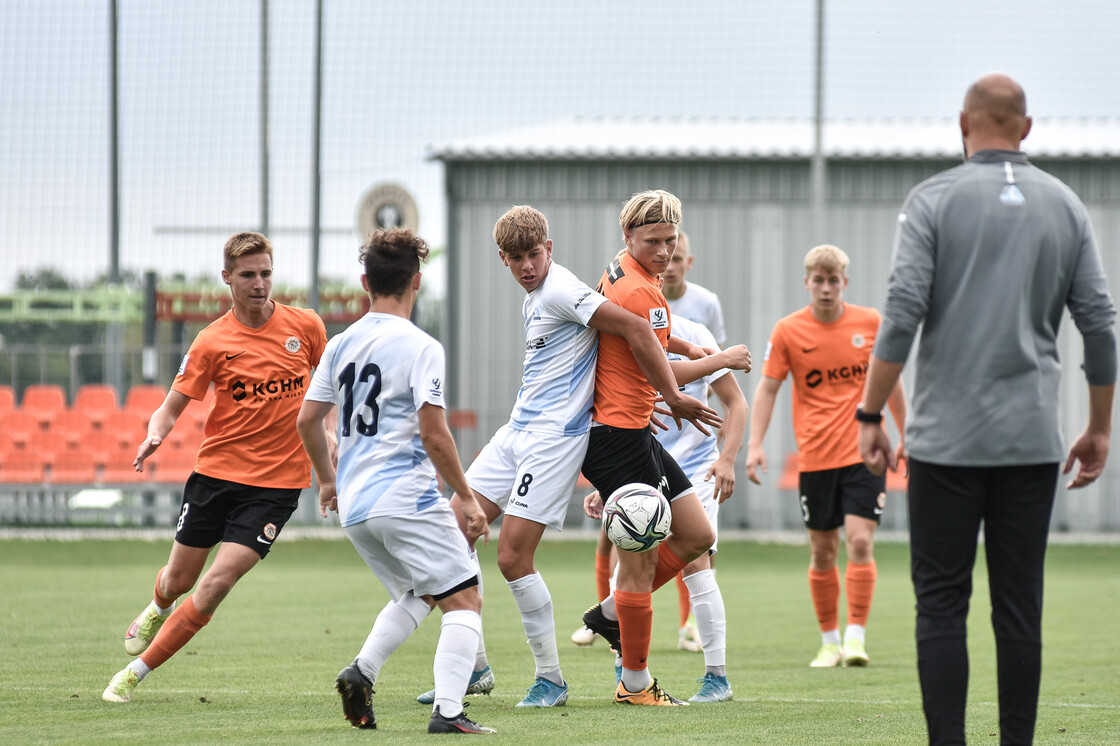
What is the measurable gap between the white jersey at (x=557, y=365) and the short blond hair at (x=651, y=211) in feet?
1.20

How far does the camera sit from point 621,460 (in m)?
5.41

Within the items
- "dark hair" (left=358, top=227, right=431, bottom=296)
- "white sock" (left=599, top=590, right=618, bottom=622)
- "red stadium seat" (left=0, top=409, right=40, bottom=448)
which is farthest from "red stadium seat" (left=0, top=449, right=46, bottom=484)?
"dark hair" (left=358, top=227, right=431, bottom=296)

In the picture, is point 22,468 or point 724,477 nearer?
point 724,477

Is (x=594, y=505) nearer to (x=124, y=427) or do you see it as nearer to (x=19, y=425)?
(x=124, y=427)

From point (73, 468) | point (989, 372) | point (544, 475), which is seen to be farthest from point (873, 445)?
point (73, 468)

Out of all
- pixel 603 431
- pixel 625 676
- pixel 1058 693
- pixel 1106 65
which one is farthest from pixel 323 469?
pixel 1106 65

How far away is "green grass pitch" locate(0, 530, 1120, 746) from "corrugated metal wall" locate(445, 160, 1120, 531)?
6.59m

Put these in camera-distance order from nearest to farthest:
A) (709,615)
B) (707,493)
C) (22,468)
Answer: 1. (709,615)
2. (707,493)
3. (22,468)

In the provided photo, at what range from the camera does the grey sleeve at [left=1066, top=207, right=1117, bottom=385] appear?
12.5 feet

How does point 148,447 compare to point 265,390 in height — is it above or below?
below

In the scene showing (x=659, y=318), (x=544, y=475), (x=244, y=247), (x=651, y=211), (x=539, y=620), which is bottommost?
Answer: (x=539, y=620)

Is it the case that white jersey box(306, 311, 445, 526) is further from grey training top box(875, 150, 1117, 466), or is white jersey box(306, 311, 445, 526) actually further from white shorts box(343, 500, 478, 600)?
grey training top box(875, 150, 1117, 466)

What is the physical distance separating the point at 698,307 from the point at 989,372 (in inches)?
165

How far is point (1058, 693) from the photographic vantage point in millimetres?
6121
